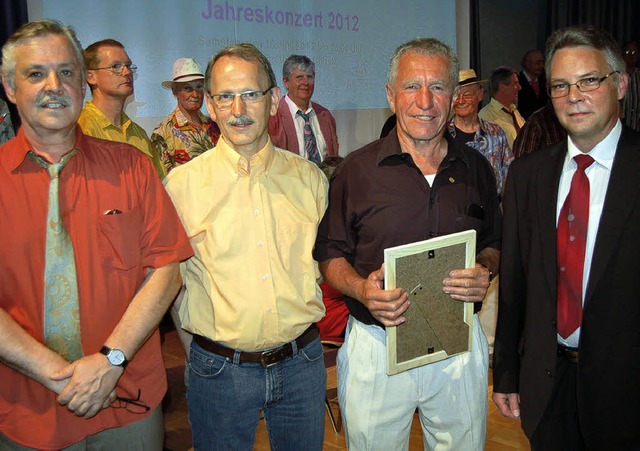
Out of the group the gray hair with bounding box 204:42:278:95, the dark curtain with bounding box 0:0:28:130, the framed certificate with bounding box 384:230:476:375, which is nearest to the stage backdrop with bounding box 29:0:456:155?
the dark curtain with bounding box 0:0:28:130

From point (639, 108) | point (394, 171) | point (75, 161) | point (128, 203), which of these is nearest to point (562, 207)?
point (394, 171)

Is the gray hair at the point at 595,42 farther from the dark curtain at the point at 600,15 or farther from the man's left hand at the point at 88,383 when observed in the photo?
the dark curtain at the point at 600,15

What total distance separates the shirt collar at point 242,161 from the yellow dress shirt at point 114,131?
185 centimetres

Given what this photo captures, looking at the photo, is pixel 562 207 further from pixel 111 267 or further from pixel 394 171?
pixel 111 267

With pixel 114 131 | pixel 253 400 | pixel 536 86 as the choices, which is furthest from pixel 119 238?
pixel 536 86

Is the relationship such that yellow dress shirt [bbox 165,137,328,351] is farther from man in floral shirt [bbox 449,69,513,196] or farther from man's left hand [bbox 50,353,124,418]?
man in floral shirt [bbox 449,69,513,196]

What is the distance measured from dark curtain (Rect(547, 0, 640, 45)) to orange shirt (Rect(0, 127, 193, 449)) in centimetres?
955

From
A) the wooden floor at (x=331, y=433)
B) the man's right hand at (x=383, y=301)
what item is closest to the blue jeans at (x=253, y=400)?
the man's right hand at (x=383, y=301)

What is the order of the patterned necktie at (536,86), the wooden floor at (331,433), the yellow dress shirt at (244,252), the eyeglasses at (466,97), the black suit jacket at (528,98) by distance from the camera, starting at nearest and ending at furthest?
the yellow dress shirt at (244,252), the wooden floor at (331,433), the eyeglasses at (466,97), the black suit jacket at (528,98), the patterned necktie at (536,86)

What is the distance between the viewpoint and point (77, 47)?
198 centimetres

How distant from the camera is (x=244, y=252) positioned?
2188 millimetres

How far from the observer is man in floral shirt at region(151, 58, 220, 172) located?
473 cm

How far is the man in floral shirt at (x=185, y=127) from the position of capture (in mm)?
4734

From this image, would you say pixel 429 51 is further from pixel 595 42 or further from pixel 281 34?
pixel 281 34
